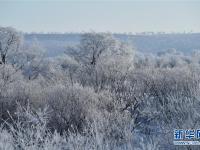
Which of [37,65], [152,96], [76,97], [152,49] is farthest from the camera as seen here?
[152,49]

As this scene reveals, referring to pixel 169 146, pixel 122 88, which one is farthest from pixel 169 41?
pixel 169 146

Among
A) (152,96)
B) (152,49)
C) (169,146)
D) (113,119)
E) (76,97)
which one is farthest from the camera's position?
(152,49)

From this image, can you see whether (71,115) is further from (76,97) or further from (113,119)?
(113,119)

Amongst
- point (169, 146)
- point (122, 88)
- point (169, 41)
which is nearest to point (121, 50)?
point (122, 88)

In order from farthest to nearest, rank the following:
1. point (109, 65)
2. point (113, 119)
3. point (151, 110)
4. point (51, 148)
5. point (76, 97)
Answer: point (109, 65) → point (76, 97) → point (151, 110) → point (113, 119) → point (51, 148)

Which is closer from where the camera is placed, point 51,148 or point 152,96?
point 51,148

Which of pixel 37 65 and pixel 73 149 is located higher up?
pixel 73 149

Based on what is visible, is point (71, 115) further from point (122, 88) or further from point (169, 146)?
point (169, 146)

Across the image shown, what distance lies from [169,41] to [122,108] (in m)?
94.1

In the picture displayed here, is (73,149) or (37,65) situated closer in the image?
(73,149)

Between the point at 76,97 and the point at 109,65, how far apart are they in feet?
32.9

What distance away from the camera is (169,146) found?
7.93 m

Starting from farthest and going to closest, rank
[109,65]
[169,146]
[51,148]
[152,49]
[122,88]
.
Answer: [152,49]
[109,65]
[122,88]
[169,146]
[51,148]

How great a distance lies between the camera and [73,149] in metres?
7.24
